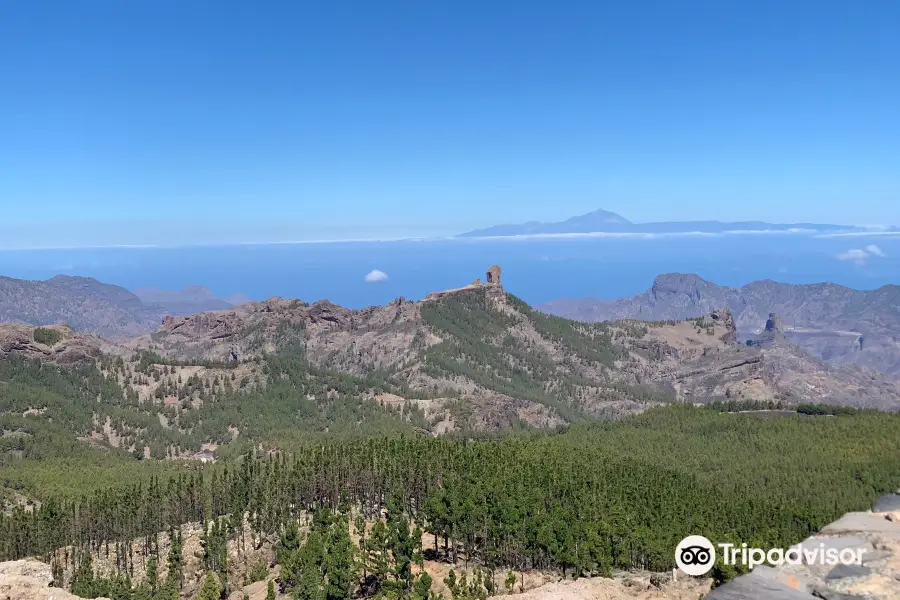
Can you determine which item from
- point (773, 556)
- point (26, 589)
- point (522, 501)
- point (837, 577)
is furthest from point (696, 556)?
point (26, 589)

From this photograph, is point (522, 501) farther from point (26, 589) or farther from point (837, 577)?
point (837, 577)

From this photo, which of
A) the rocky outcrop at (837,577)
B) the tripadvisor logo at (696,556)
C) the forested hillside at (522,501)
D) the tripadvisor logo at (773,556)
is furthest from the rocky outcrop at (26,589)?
the rocky outcrop at (837,577)

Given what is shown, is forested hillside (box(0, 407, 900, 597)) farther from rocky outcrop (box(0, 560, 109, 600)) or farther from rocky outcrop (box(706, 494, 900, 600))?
rocky outcrop (box(706, 494, 900, 600))

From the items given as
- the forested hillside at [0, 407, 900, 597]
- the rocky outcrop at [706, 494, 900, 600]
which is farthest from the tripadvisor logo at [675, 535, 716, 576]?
the rocky outcrop at [706, 494, 900, 600]

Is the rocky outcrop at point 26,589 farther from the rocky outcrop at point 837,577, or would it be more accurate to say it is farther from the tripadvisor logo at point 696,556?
the rocky outcrop at point 837,577

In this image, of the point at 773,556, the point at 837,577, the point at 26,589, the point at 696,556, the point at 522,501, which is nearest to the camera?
the point at 837,577

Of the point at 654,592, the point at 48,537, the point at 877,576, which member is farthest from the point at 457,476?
the point at 877,576

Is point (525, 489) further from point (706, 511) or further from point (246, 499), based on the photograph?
point (246, 499)

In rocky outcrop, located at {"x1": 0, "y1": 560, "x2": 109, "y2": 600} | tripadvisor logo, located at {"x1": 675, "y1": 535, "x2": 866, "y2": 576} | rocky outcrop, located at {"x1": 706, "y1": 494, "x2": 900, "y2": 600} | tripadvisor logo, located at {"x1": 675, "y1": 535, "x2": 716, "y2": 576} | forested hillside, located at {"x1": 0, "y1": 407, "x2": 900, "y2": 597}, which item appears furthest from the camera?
forested hillside, located at {"x1": 0, "y1": 407, "x2": 900, "y2": 597}
